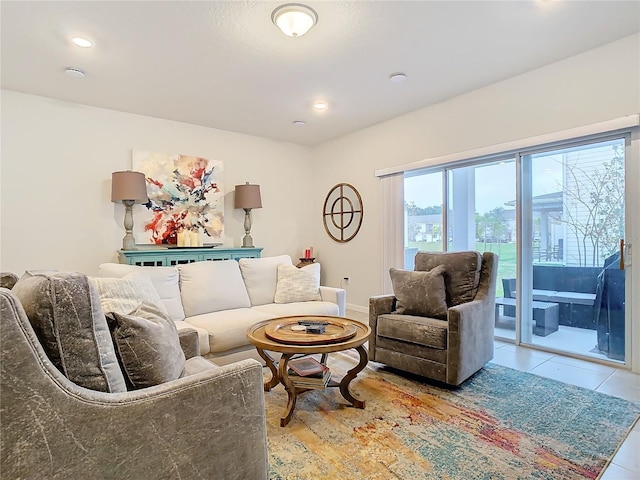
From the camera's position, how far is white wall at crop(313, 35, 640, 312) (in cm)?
282

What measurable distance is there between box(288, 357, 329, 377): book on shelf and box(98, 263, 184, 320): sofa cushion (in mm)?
1138

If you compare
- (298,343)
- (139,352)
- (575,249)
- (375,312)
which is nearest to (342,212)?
(375,312)

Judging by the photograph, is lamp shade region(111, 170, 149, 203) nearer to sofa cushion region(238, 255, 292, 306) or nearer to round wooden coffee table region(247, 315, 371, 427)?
sofa cushion region(238, 255, 292, 306)

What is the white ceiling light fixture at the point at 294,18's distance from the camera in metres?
2.27

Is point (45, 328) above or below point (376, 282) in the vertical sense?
above

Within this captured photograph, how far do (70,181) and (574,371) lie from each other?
5.13 m

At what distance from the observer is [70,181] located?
3.79m

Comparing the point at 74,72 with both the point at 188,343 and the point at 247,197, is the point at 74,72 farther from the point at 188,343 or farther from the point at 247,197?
the point at 188,343

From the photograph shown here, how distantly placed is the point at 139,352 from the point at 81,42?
8.66ft

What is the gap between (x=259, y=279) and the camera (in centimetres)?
358

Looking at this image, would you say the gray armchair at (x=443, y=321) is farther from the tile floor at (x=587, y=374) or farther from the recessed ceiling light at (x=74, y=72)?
the recessed ceiling light at (x=74, y=72)

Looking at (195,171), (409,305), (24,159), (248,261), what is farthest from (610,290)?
(24,159)

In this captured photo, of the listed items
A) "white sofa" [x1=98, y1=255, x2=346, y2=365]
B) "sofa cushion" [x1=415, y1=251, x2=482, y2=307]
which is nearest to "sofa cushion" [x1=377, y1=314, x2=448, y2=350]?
"sofa cushion" [x1=415, y1=251, x2=482, y2=307]

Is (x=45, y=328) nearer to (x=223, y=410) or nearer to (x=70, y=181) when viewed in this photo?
(x=223, y=410)
